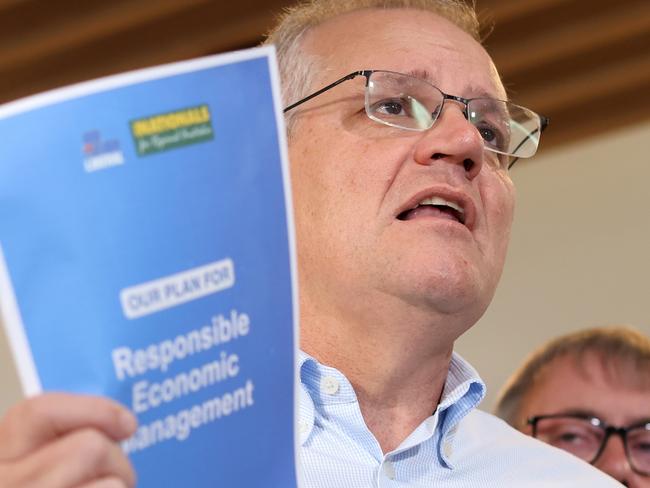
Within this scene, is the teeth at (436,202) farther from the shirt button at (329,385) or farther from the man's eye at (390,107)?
the shirt button at (329,385)

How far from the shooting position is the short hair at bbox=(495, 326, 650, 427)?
9.02 feet

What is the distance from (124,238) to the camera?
1.17m

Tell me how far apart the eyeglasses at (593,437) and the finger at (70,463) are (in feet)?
5.78

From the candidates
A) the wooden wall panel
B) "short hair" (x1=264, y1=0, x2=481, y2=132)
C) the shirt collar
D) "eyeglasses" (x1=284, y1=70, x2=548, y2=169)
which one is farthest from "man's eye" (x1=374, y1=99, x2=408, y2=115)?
the wooden wall panel

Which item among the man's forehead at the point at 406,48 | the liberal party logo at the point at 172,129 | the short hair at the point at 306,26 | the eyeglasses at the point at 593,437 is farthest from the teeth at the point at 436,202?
the eyeglasses at the point at 593,437

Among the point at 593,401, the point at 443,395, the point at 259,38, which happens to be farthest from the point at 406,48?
the point at 259,38

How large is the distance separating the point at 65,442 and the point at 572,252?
5.33 meters

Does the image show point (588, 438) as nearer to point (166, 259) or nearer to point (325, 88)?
point (325, 88)

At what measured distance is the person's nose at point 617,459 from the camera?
264 centimetres

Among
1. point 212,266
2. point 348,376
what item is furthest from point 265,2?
point 212,266

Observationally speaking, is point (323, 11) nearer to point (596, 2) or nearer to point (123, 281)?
point (123, 281)

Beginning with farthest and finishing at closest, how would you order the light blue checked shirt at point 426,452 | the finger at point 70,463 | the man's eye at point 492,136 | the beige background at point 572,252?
the beige background at point 572,252 < the man's eye at point 492,136 < the light blue checked shirt at point 426,452 < the finger at point 70,463

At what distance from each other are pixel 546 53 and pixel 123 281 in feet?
16.9

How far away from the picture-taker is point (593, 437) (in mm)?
2676
